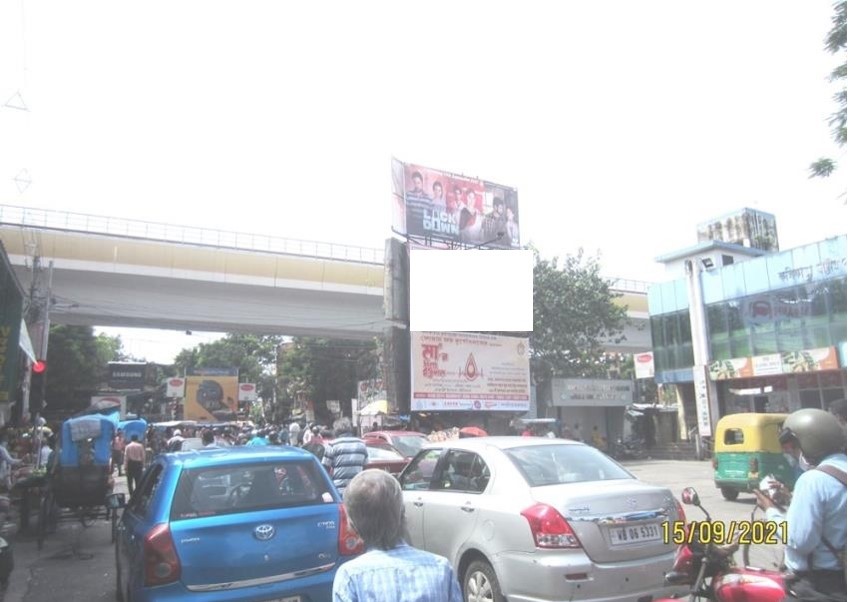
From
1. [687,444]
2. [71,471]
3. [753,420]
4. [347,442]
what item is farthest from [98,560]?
[687,444]

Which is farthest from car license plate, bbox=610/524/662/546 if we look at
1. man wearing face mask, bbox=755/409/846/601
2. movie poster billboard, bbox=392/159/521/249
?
movie poster billboard, bbox=392/159/521/249

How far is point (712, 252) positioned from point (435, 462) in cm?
3186

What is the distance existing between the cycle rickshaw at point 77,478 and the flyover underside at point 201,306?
14153mm

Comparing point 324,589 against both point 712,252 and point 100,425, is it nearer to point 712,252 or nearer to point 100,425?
point 100,425

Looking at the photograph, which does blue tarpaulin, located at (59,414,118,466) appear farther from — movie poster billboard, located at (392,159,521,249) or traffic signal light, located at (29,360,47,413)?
movie poster billboard, located at (392,159,521,249)

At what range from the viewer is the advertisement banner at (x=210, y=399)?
43594 mm

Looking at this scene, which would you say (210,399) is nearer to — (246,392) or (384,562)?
(246,392)

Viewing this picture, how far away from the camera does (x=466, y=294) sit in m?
19.3

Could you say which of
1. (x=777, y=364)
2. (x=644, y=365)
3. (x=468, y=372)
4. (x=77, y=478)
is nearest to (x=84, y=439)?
(x=77, y=478)

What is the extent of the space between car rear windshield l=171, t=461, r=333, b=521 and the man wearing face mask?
3108 millimetres

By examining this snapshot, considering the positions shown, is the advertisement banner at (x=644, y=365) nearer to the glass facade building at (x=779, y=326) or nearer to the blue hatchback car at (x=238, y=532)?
the glass facade building at (x=779, y=326)

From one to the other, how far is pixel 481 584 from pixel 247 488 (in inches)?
75.6

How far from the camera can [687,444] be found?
94.3 ft

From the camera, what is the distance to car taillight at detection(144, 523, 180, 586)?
4070 mm
